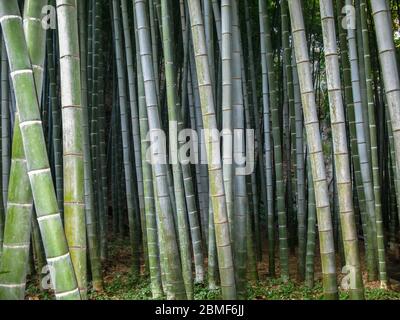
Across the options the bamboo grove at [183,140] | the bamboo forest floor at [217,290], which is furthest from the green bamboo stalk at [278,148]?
the bamboo forest floor at [217,290]

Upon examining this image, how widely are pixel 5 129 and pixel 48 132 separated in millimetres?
846

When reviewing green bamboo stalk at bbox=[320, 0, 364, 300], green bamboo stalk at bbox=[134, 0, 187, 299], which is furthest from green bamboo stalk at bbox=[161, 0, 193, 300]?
green bamboo stalk at bbox=[320, 0, 364, 300]

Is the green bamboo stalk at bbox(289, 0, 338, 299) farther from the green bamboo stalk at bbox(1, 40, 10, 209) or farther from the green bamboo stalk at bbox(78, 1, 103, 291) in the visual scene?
the green bamboo stalk at bbox(1, 40, 10, 209)

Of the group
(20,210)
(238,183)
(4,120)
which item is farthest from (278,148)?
(20,210)

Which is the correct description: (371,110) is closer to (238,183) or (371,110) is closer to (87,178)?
(238,183)

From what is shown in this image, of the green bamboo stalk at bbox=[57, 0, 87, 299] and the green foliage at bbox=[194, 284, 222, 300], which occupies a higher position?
the green bamboo stalk at bbox=[57, 0, 87, 299]

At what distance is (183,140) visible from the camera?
3.81 m

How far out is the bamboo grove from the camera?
4.77 ft

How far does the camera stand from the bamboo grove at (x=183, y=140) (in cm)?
145

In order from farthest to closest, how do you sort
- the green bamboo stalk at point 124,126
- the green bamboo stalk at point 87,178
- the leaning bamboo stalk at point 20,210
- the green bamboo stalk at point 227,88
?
the green bamboo stalk at point 124,126
the green bamboo stalk at point 87,178
the green bamboo stalk at point 227,88
the leaning bamboo stalk at point 20,210

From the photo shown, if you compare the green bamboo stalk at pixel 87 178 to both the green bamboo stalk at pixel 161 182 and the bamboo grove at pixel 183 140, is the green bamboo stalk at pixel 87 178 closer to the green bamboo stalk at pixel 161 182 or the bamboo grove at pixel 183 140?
the bamboo grove at pixel 183 140
